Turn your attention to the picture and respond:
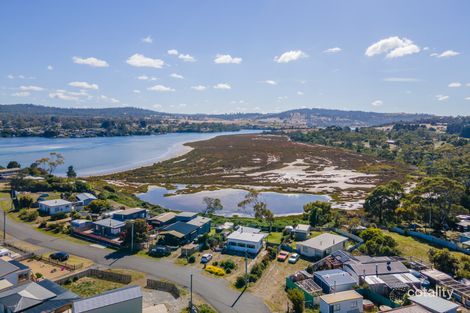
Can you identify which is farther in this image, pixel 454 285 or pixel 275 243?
pixel 275 243

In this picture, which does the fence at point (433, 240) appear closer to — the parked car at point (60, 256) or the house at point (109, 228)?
the house at point (109, 228)

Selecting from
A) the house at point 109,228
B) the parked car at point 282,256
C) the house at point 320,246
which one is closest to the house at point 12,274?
the house at point 109,228

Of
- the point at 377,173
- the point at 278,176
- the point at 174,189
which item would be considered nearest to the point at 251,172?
the point at 278,176

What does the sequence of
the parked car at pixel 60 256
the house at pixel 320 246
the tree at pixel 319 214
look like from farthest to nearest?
the tree at pixel 319 214 < the house at pixel 320 246 < the parked car at pixel 60 256

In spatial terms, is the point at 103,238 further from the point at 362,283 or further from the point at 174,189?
the point at 174,189

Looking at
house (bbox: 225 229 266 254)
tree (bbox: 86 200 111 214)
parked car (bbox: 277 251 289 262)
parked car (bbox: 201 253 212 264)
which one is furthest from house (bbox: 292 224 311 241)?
tree (bbox: 86 200 111 214)

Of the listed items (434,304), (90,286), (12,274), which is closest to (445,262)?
(434,304)

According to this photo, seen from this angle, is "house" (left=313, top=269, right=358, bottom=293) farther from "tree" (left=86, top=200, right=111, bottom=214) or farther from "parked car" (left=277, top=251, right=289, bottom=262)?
"tree" (left=86, top=200, right=111, bottom=214)
